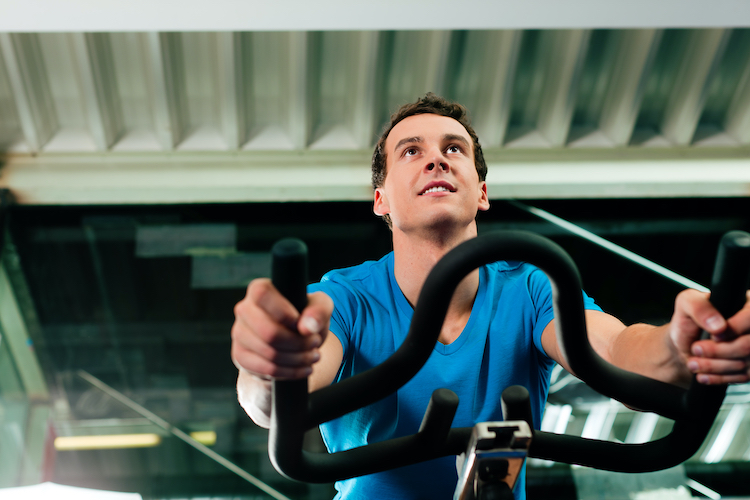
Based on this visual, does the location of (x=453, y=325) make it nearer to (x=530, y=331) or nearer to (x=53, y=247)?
(x=530, y=331)

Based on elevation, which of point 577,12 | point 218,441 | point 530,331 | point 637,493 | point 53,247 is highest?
point 577,12

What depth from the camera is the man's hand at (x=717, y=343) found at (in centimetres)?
58

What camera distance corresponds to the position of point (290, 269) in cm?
49

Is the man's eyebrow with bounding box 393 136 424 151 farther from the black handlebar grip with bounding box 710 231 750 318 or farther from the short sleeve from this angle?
the black handlebar grip with bounding box 710 231 750 318

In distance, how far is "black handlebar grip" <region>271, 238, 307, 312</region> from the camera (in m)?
0.48

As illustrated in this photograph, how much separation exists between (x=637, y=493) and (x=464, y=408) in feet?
6.46

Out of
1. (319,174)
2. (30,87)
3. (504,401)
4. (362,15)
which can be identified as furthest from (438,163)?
(30,87)

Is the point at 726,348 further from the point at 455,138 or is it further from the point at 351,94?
the point at 351,94

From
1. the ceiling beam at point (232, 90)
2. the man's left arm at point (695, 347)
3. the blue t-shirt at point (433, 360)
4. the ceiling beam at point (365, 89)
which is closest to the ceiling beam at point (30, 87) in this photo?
the ceiling beam at point (232, 90)

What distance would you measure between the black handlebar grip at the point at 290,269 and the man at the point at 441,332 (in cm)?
27

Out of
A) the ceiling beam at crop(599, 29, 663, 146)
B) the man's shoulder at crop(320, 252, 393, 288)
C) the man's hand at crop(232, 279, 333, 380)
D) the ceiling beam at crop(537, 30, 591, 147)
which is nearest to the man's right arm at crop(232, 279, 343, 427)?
the man's hand at crop(232, 279, 333, 380)

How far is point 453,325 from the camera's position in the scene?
1.12m

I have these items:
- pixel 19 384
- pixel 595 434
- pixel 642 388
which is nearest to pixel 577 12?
pixel 642 388

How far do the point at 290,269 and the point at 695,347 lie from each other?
45 cm
